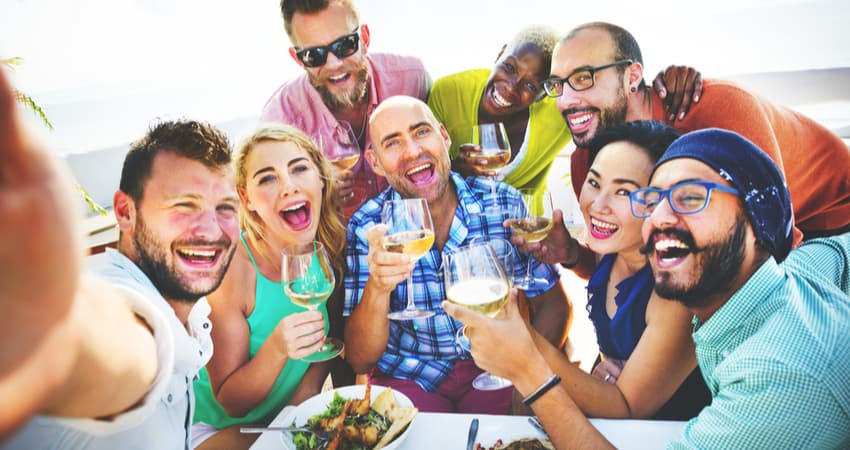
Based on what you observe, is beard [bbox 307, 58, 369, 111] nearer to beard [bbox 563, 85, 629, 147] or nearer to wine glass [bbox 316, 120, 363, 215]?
wine glass [bbox 316, 120, 363, 215]

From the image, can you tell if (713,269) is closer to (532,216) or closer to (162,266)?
(532,216)

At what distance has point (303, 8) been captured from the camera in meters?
2.91

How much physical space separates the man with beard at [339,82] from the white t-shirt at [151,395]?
1.27 meters

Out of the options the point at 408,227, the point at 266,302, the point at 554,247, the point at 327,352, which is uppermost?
the point at 408,227

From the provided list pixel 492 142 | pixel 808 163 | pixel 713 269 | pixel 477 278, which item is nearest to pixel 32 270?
pixel 477 278

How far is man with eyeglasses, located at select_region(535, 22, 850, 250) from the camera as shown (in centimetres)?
234

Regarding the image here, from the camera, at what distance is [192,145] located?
176 cm

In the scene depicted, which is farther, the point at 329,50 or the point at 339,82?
the point at 339,82

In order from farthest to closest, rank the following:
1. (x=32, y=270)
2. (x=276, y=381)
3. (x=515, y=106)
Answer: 1. (x=515, y=106)
2. (x=276, y=381)
3. (x=32, y=270)

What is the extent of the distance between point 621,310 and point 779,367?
2.98 ft

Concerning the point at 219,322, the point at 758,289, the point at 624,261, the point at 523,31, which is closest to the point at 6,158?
the point at 758,289

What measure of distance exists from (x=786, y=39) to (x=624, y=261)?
60.1 feet

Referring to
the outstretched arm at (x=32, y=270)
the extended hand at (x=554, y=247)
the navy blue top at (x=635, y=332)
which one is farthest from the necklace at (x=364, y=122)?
the outstretched arm at (x=32, y=270)

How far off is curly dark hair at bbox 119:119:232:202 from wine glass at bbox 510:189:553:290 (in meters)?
1.34
